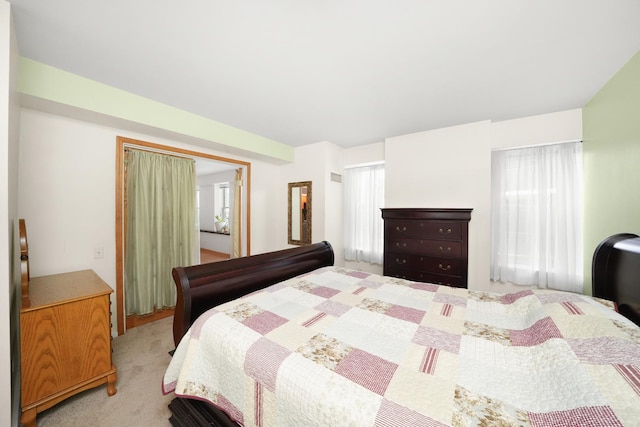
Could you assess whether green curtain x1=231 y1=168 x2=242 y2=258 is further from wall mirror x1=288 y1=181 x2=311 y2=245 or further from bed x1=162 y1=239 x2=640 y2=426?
bed x1=162 y1=239 x2=640 y2=426

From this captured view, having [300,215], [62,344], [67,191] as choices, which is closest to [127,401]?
[62,344]

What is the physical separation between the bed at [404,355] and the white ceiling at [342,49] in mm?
1435

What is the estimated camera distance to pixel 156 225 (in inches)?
114

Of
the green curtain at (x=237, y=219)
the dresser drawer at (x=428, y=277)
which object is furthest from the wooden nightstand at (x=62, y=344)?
the dresser drawer at (x=428, y=277)

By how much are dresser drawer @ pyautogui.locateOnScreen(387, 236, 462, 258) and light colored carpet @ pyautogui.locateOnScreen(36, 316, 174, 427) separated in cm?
290

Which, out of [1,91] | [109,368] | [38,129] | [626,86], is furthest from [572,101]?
[38,129]

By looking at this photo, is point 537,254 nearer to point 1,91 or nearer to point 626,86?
point 626,86

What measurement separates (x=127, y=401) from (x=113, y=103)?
2593 millimetres

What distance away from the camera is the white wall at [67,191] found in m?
2.04

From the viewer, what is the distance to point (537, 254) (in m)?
2.80

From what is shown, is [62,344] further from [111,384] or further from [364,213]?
[364,213]

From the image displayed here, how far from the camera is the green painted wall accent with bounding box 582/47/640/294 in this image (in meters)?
1.76

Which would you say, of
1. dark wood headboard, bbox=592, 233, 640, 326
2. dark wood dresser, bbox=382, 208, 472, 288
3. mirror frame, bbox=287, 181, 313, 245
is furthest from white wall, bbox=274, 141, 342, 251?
dark wood headboard, bbox=592, 233, 640, 326

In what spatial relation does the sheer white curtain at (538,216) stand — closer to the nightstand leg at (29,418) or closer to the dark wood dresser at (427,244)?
the dark wood dresser at (427,244)
